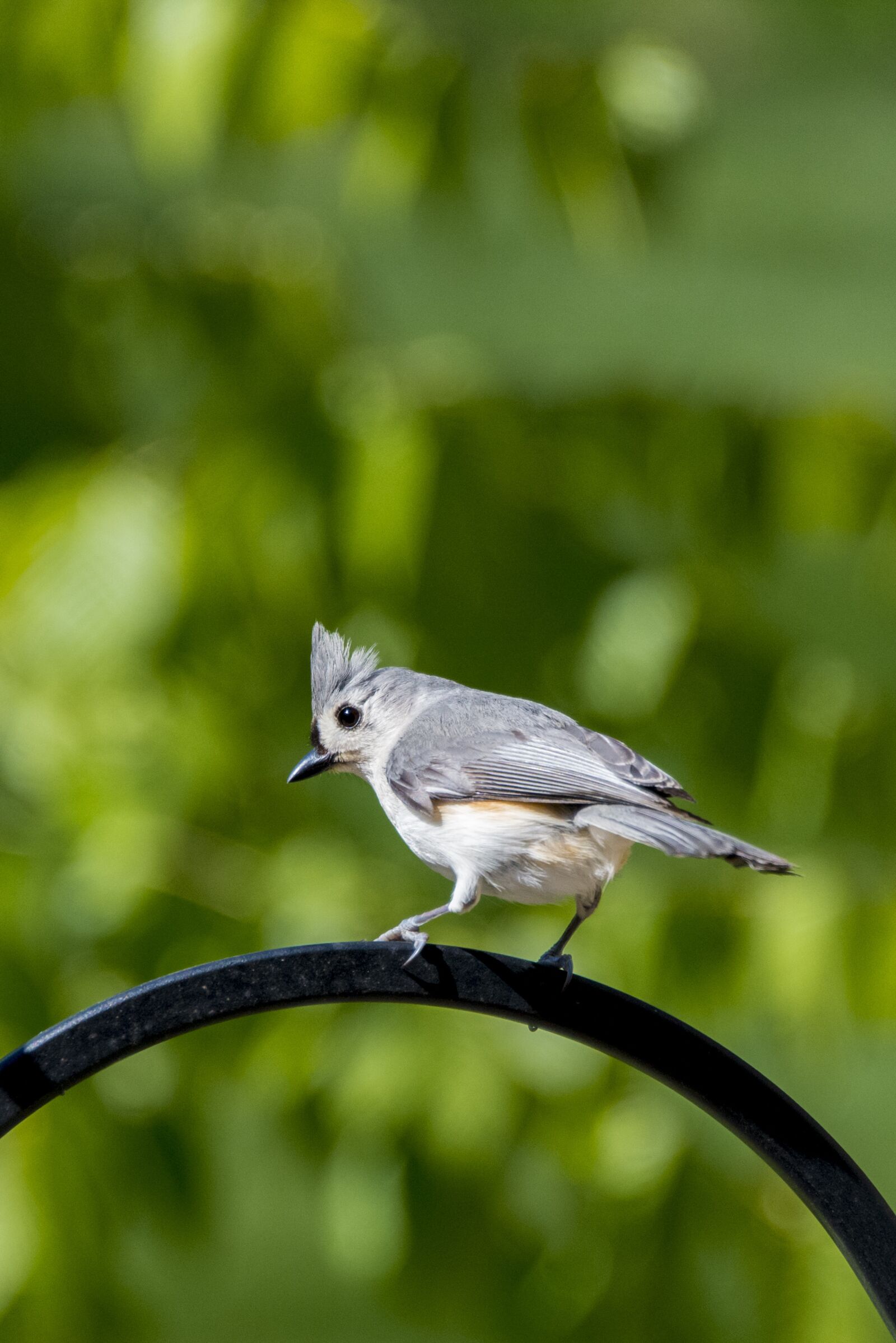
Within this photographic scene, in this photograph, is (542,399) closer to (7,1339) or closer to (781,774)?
(781,774)

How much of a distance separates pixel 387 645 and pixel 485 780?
932 millimetres

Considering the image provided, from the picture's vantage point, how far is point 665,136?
233 cm

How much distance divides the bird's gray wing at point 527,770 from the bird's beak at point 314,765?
60 mm

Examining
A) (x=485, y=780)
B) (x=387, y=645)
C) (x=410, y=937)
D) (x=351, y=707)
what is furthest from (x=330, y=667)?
(x=387, y=645)

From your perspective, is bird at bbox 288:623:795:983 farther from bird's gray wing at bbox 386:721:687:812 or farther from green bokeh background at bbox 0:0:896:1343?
green bokeh background at bbox 0:0:896:1343

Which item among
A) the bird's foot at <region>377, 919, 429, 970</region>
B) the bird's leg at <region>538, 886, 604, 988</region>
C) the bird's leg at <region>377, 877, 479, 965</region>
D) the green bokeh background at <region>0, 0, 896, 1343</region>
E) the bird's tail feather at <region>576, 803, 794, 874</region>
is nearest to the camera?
the bird's tail feather at <region>576, 803, 794, 874</region>

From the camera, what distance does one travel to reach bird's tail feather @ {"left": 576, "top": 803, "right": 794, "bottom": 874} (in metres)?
0.78

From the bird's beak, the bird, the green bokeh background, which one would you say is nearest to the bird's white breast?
the bird

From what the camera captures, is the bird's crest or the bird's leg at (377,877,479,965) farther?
the bird's crest

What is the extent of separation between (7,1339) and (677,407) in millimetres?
1994

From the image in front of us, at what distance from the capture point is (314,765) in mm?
1176

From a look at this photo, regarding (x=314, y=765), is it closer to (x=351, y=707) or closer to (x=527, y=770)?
(x=351, y=707)

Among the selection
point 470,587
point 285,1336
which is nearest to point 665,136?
point 470,587

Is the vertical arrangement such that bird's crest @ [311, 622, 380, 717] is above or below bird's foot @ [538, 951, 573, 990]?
Answer: above
